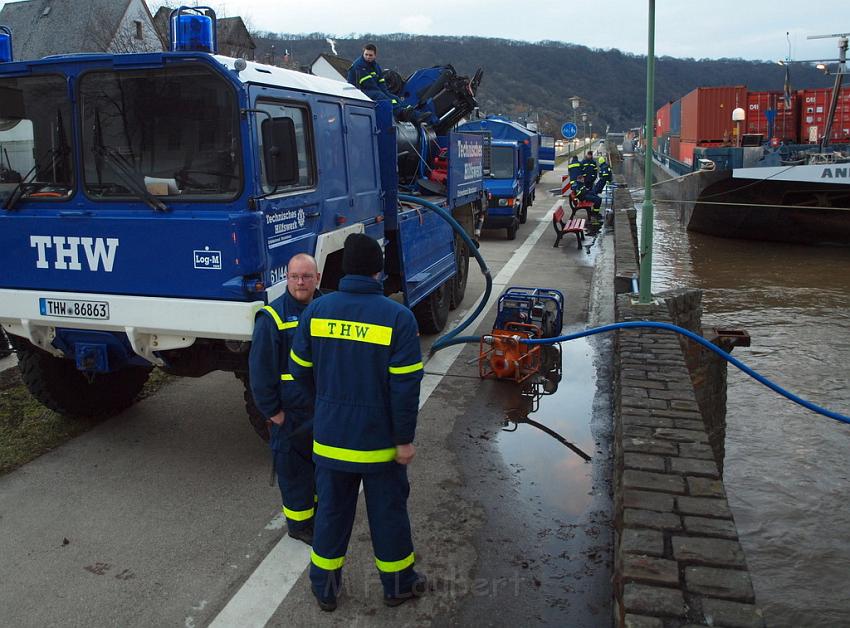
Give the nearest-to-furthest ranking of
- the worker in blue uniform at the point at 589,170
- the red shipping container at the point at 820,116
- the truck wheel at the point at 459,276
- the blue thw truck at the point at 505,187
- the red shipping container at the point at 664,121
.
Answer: the truck wheel at the point at 459,276 < the blue thw truck at the point at 505,187 < the worker in blue uniform at the point at 589,170 < the red shipping container at the point at 820,116 < the red shipping container at the point at 664,121

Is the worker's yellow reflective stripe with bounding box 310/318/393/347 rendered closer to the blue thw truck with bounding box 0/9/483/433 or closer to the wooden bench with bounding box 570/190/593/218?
the blue thw truck with bounding box 0/9/483/433

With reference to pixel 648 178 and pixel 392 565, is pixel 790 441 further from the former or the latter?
pixel 392 565

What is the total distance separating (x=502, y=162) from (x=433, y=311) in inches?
399

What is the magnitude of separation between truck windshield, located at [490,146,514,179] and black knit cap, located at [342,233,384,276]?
14830 millimetres

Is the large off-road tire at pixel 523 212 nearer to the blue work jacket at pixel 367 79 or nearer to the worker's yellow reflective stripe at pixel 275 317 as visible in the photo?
the blue work jacket at pixel 367 79

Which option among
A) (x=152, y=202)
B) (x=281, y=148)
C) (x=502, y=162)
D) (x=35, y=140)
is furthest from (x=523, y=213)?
(x=152, y=202)

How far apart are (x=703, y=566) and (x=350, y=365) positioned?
1.60 meters

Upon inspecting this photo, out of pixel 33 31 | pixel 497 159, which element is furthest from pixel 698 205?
pixel 33 31

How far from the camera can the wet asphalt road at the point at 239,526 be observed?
3.58 m

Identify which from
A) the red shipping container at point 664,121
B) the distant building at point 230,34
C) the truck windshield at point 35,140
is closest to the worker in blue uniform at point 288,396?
the truck windshield at point 35,140

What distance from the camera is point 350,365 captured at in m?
3.26

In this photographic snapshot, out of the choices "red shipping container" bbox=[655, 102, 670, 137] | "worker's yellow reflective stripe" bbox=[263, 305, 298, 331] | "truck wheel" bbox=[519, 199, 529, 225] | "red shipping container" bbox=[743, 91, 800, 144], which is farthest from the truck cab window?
"red shipping container" bbox=[655, 102, 670, 137]

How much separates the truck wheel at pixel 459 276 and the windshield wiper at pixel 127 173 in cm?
554

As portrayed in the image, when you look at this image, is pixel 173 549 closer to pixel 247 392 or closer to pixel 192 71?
pixel 247 392
